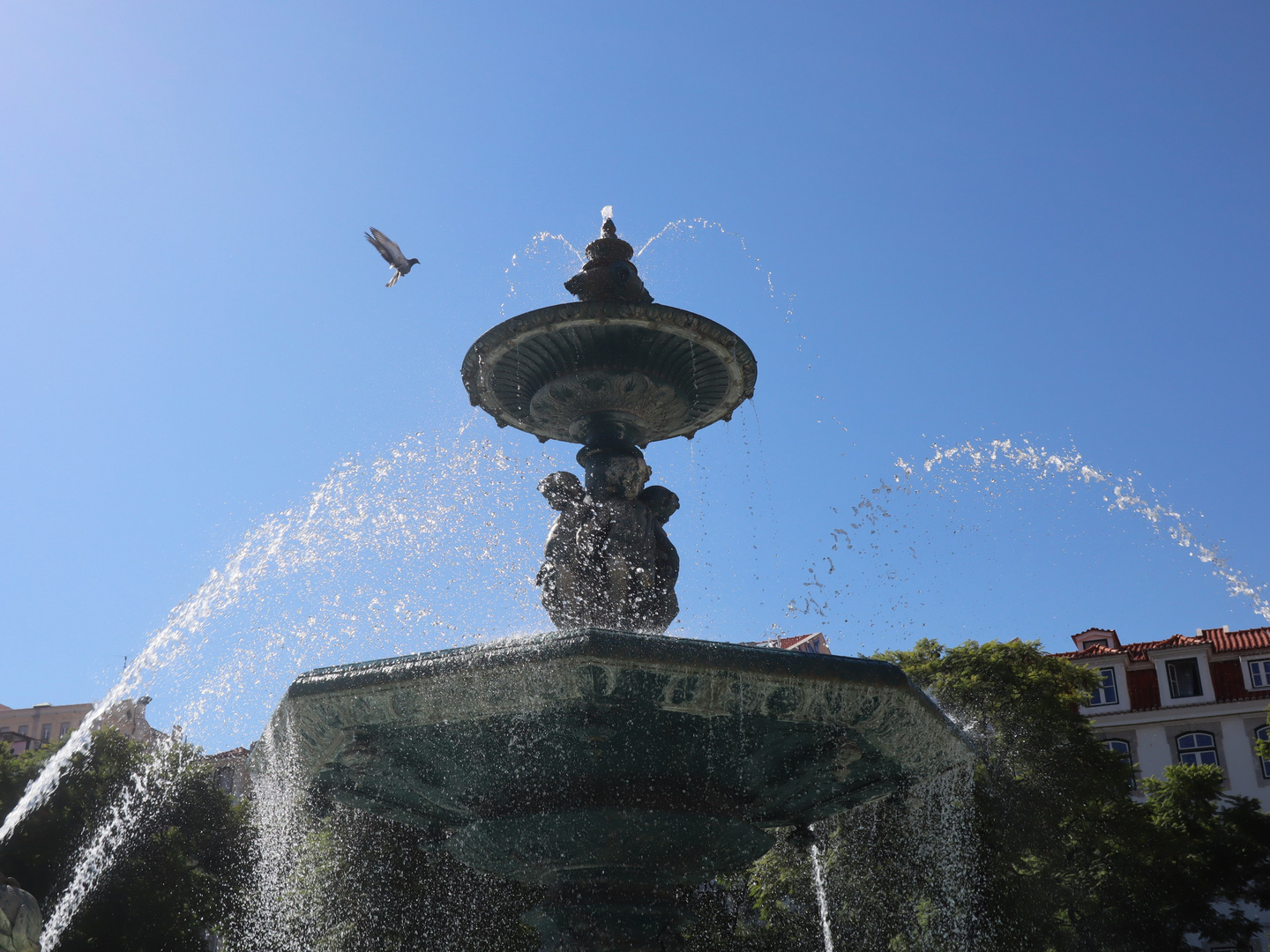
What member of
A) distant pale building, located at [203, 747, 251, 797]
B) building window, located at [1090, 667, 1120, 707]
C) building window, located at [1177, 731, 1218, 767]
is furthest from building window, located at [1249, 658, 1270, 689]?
distant pale building, located at [203, 747, 251, 797]

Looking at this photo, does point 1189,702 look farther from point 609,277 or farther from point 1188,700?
point 609,277

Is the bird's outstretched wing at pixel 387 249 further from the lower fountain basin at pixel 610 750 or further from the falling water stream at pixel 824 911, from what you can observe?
the falling water stream at pixel 824 911

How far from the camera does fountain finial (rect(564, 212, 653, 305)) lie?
7.93 metres

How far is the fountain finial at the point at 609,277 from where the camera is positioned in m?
7.93

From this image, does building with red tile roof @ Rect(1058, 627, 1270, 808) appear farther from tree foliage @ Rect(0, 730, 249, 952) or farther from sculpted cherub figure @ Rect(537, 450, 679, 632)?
sculpted cherub figure @ Rect(537, 450, 679, 632)

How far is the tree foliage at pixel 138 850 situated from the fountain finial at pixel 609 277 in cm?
1769

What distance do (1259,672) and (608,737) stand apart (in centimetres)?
4092

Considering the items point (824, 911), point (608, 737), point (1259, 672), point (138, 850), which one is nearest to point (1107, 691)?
point (1259, 672)

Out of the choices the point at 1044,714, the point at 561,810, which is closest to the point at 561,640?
the point at 561,810

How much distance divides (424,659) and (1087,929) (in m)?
20.8

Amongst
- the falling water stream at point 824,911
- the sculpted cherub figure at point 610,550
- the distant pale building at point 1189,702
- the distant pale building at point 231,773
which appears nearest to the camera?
the sculpted cherub figure at point 610,550

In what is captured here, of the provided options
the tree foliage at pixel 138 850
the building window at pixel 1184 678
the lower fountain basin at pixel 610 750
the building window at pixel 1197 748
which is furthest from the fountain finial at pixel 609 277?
the building window at pixel 1184 678

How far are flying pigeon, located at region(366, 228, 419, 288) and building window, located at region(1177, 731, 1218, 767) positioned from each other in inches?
1407

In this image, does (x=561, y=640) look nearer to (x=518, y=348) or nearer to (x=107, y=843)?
(x=518, y=348)
